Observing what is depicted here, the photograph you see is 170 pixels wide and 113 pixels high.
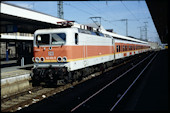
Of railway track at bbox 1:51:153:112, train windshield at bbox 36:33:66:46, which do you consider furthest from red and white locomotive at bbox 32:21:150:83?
railway track at bbox 1:51:153:112

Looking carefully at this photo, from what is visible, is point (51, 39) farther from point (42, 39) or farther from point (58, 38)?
point (42, 39)

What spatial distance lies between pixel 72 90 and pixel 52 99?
198 cm

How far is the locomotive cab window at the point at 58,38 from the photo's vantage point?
36.8ft

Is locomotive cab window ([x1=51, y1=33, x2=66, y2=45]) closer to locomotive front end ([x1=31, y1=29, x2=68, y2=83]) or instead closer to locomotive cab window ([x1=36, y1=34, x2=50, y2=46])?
locomotive front end ([x1=31, y1=29, x2=68, y2=83])

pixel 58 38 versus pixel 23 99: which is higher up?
pixel 58 38

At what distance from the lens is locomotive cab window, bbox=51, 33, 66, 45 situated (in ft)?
36.8

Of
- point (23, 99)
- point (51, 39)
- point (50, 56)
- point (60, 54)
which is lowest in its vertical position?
point (23, 99)

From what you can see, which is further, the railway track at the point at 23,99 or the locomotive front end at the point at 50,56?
the locomotive front end at the point at 50,56

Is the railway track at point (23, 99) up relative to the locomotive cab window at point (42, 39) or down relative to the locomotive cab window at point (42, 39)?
down

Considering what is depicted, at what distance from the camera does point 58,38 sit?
→ 37.4 ft

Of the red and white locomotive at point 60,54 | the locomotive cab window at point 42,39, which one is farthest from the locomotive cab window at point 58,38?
the locomotive cab window at point 42,39

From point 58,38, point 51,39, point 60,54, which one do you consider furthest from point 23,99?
point 58,38

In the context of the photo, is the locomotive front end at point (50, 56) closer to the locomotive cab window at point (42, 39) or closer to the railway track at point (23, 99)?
the locomotive cab window at point (42, 39)

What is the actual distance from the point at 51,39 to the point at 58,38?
Answer: 510 millimetres
